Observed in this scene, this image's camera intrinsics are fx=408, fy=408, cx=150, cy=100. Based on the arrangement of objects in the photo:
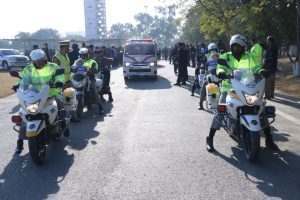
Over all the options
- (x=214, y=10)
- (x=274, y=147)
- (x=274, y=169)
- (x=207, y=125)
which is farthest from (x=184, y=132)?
(x=214, y=10)

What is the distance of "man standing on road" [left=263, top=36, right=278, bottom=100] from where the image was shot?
496 inches

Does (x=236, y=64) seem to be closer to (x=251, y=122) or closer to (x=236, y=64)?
(x=236, y=64)

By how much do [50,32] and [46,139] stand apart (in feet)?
446

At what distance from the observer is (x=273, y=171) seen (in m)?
5.63

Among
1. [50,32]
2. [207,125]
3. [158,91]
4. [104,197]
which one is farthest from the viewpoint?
[50,32]

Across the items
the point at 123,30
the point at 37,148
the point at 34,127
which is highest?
the point at 123,30

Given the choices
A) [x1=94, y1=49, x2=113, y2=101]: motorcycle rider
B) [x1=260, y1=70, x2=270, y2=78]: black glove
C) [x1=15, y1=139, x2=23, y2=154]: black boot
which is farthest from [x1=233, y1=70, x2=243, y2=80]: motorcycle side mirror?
[x1=94, y1=49, x2=113, y2=101]: motorcycle rider

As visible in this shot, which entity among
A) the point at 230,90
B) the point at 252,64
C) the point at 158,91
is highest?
the point at 252,64

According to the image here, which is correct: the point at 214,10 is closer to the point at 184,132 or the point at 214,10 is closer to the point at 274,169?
the point at 184,132

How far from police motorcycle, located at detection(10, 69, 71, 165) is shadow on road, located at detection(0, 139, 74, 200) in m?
0.23

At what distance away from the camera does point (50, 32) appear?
13662 cm

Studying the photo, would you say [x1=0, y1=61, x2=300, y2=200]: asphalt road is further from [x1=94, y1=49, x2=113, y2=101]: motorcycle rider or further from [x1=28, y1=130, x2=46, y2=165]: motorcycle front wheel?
[x1=94, y1=49, x2=113, y2=101]: motorcycle rider

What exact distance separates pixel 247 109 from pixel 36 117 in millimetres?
3192

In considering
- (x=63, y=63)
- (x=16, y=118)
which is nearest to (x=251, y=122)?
(x=16, y=118)
